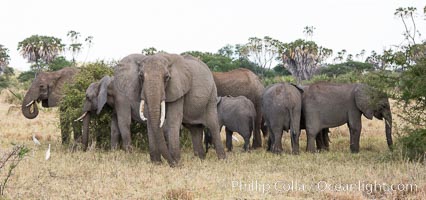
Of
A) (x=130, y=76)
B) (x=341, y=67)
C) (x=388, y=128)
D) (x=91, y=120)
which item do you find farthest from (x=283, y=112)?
(x=341, y=67)

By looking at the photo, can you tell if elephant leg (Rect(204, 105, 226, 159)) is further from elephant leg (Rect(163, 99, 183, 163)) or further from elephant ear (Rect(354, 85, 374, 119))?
elephant ear (Rect(354, 85, 374, 119))

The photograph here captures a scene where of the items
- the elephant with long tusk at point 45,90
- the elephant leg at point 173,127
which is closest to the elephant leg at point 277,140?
the elephant leg at point 173,127

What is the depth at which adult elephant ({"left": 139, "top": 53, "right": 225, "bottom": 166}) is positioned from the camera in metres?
8.95

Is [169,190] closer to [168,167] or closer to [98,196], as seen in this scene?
[98,196]

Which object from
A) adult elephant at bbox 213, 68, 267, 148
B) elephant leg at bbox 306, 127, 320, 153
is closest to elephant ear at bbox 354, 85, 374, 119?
elephant leg at bbox 306, 127, 320, 153

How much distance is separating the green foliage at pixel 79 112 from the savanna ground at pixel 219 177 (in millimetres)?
1349

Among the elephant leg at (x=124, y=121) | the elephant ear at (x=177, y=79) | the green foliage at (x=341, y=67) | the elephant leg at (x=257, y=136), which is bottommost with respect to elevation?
the green foliage at (x=341, y=67)

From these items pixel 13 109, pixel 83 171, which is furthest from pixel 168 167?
pixel 13 109

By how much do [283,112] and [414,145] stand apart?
318 cm

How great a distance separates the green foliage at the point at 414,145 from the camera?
963 centimetres

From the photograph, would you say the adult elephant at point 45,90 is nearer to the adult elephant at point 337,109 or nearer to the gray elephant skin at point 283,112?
the gray elephant skin at point 283,112

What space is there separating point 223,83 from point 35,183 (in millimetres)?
8355

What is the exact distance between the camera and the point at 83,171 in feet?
28.3

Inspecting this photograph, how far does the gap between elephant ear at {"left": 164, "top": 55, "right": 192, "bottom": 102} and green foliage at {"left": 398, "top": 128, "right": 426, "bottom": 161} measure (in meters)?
3.80
